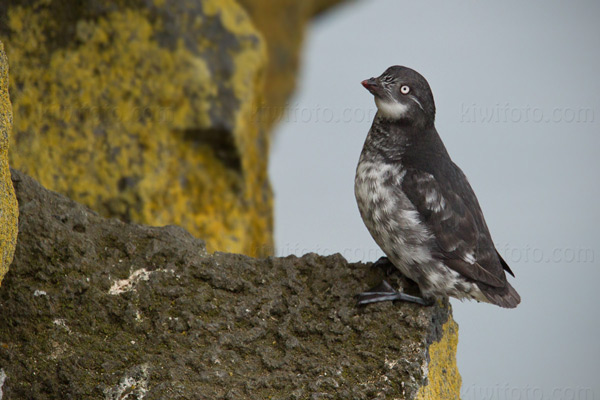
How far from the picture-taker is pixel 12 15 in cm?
586

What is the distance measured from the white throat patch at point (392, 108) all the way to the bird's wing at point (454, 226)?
0.39 meters

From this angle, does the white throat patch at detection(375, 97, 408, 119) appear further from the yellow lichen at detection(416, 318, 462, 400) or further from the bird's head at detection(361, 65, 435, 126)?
the yellow lichen at detection(416, 318, 462, 400)

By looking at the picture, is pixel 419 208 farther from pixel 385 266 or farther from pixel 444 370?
pixel 444 370

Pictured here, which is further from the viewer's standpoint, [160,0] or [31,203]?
[160,0]

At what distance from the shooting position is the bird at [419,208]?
15.1ft

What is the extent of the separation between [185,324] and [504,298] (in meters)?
1.87

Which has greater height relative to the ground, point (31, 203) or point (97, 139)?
point (97, 139)

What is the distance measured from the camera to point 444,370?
4387mm

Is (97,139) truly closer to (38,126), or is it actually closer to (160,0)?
(38,126)

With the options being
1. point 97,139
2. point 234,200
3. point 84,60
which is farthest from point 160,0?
point 234,200

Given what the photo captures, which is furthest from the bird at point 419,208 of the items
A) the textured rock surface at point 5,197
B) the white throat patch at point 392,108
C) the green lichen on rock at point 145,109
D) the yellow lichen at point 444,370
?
the green lichen on rock at point 145,109

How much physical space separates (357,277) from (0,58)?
2.28 m

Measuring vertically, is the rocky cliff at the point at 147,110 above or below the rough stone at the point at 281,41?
below

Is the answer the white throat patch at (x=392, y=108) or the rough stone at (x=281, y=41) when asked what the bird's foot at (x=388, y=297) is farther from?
the rough stone at (x=281, y=41)
